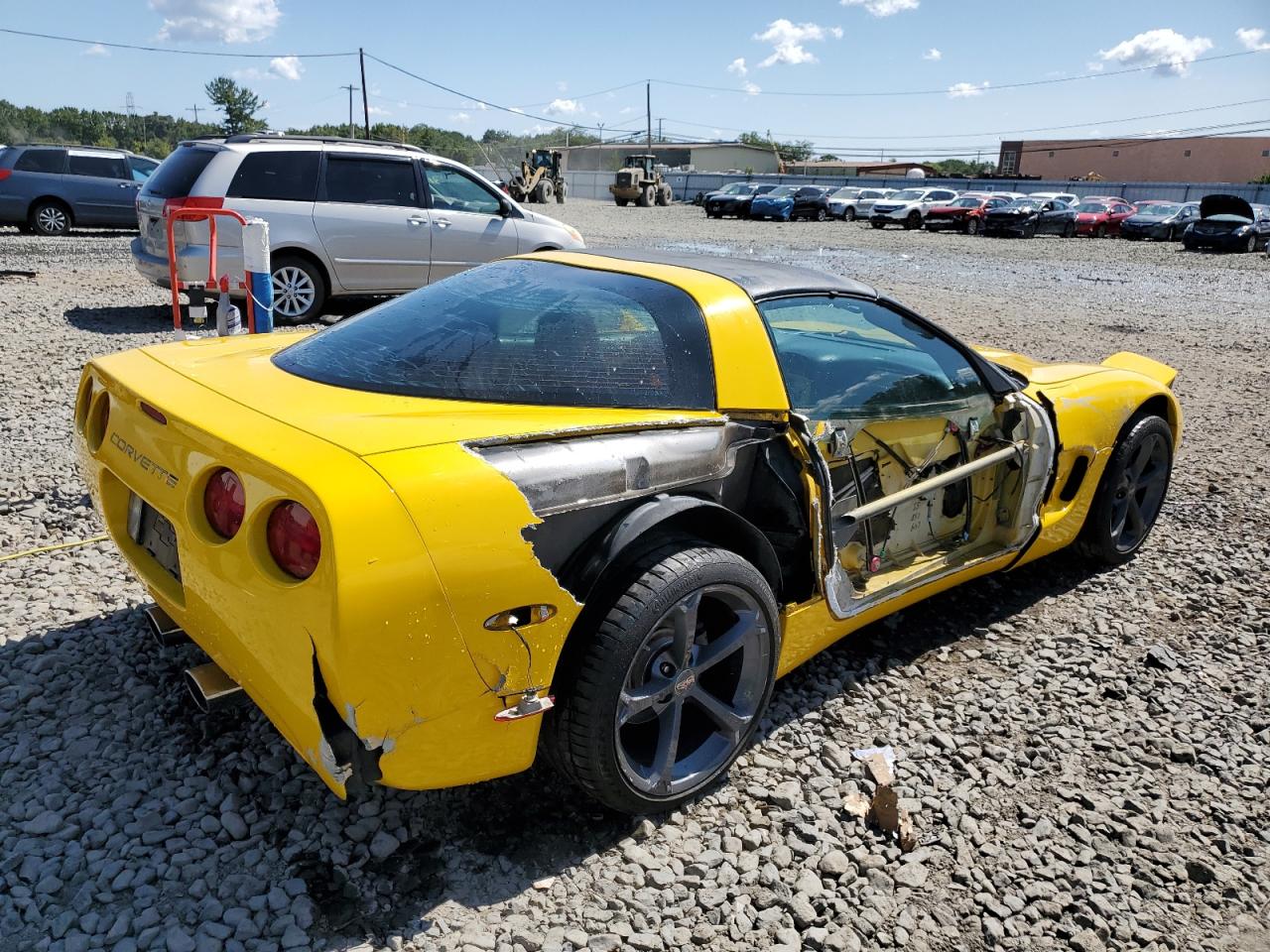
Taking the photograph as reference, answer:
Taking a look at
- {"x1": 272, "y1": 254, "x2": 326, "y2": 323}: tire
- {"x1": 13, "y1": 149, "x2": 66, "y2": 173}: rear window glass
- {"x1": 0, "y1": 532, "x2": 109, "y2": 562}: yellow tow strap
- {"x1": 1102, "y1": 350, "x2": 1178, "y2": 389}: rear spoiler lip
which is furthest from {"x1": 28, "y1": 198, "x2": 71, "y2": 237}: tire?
{"x1": 1102, "y1": 350, "x2": 1178, "y2": 389}: rear spoiler lip

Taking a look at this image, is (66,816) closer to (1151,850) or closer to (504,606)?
(504,606)

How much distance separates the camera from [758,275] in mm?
3025

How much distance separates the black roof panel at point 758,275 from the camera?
9.55ft

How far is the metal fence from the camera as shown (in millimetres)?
41094

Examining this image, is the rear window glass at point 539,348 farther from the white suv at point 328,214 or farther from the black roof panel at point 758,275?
the white suv at point 328,214

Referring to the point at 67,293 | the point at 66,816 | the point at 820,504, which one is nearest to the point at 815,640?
the point at 820,504

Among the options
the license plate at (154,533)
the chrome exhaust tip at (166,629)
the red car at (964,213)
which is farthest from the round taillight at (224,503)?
the red car at (964,213)

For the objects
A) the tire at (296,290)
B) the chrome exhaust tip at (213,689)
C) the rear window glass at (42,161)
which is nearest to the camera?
the chrome exhaust tip at (213,689)

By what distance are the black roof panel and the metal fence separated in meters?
42.2

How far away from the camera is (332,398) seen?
94.7 inches

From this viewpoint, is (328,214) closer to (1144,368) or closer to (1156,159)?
(1144,368)

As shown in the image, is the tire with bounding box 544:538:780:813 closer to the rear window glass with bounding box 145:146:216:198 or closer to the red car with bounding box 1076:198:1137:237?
the rear window glass with bounding box 145:146:216:198

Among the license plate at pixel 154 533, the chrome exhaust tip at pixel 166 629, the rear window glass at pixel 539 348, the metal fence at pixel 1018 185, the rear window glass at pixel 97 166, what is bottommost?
the chrome exhaust tip at pixel 166 629

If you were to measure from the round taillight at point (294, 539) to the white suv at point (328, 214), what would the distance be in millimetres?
6660
